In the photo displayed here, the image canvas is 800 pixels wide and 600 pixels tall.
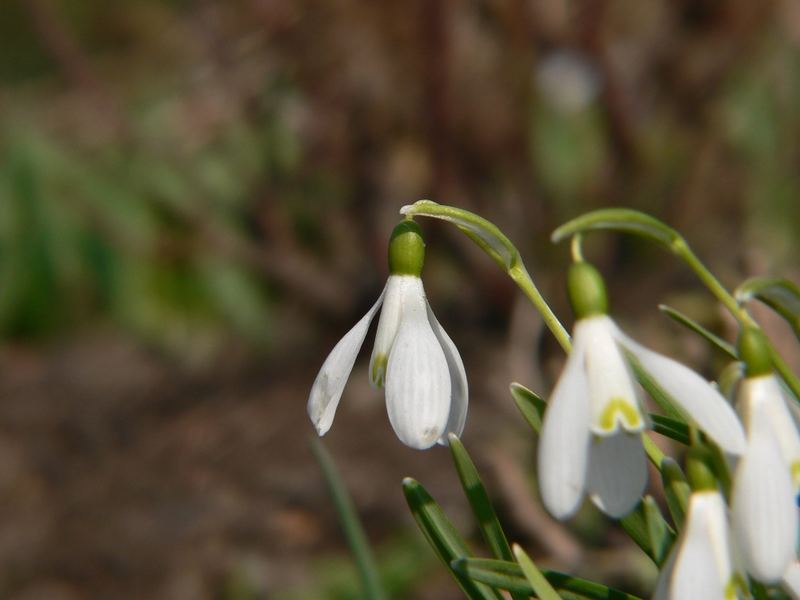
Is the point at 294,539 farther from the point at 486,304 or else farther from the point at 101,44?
the point at 101,44

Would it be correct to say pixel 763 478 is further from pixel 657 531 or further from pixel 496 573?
pixel 496 573

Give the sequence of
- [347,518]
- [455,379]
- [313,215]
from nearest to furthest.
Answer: [455,379], [347,518], [313,215]

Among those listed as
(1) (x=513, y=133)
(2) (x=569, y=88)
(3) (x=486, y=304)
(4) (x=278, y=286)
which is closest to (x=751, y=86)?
(2) (x=569, y=88)

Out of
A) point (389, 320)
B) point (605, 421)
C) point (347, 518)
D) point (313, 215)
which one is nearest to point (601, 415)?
point (605, 421)

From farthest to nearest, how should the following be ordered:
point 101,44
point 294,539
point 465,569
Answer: point 101,44
point 294,539
point 465,569

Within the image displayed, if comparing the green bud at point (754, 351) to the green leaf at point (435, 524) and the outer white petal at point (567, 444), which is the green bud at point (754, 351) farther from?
the green leaf at point (435, 524)

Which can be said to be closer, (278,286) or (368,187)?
(368,187)

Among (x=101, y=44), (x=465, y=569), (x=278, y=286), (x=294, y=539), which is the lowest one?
(x=465, y=569)

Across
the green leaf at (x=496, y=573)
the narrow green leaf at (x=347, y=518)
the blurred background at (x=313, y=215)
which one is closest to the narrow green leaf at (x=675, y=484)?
the green leaf at (x=496, y=573)

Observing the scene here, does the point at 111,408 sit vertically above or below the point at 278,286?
below
